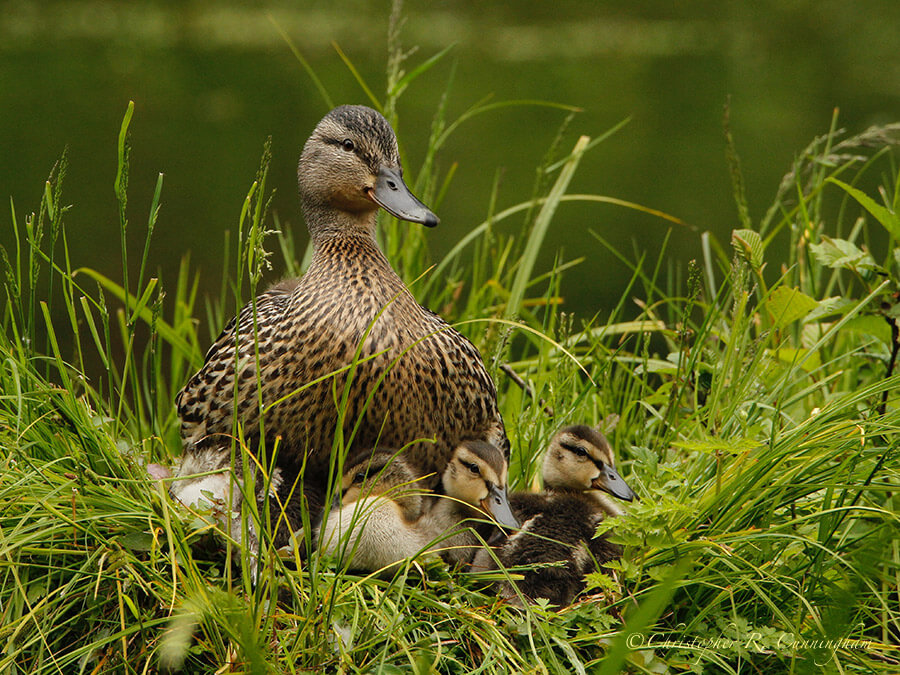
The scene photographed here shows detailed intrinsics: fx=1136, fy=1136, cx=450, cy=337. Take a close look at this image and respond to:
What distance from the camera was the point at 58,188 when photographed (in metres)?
2.58

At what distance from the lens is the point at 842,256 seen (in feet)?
10.6

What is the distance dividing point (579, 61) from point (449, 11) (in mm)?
3895

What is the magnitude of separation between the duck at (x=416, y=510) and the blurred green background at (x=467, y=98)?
15.2ft

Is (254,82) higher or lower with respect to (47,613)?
lower

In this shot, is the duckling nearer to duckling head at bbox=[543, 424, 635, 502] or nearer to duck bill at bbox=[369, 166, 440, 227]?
duckling head at bbox=[543, 424, 635, 502]

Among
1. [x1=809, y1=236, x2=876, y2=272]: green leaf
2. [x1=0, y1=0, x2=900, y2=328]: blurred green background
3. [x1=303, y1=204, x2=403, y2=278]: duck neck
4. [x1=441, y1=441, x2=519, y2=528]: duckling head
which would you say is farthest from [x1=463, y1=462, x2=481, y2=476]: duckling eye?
[x1=0, y1=0, x2=900, y2=328]: blurred green background

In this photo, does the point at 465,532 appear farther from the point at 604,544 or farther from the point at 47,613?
the point at 47,613

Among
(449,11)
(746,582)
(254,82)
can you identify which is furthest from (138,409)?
(449,11)

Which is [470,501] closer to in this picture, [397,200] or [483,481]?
[483,481]

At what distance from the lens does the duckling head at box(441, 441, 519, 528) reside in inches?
113

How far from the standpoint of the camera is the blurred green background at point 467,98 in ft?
37.2

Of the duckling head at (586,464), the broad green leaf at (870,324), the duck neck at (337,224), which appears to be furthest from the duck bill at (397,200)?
the broad green leaf at (870,324)

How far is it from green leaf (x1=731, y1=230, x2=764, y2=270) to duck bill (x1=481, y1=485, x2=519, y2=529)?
94cm

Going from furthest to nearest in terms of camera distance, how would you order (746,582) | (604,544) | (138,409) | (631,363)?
(631,363) < (138,409) < (604,544) < (746,582)
